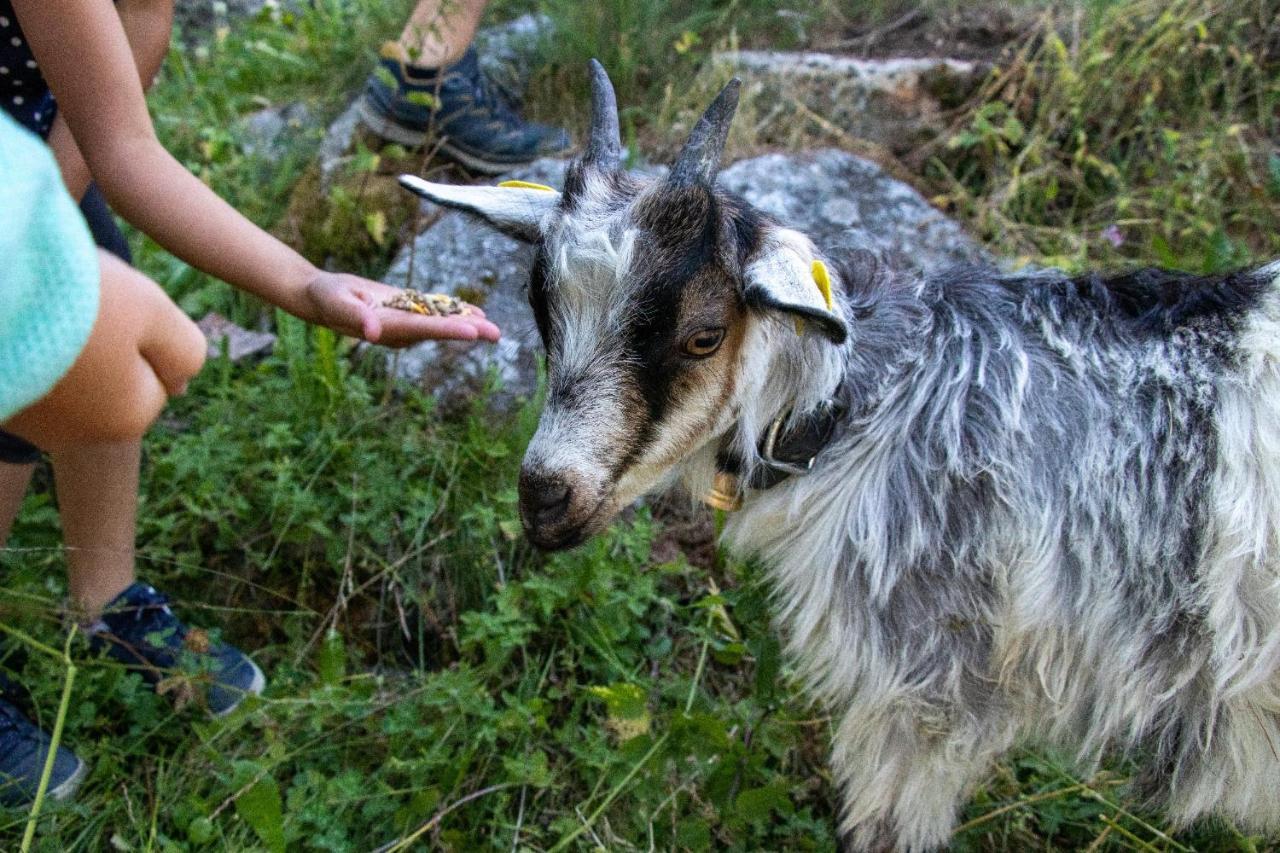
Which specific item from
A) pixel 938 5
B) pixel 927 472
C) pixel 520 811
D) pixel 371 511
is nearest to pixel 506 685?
pixel 520 811

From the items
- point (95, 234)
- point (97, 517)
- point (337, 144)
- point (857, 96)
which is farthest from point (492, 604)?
point (857, 96)

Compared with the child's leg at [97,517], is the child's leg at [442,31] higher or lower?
higher

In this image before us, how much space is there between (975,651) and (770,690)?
530mm

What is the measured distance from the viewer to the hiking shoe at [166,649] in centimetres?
254

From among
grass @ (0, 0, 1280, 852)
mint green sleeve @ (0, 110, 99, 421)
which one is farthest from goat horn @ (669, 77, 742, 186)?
mint green sleeve @ (0, 110, 99, 421)

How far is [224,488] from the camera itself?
9.81 feet

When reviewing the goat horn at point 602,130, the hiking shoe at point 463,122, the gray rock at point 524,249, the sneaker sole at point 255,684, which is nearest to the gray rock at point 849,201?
the gray rock at point 524,249

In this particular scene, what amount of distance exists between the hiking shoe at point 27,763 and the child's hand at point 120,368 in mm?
1456

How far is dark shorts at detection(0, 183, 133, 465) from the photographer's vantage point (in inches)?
87.4

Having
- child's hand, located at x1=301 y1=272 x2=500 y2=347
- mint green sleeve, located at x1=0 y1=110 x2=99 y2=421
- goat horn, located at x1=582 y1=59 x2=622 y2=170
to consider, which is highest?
mint green sleeve, located at x1=0 y1=110 x2=99 y2=421

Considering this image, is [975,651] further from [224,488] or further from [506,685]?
[224,488]

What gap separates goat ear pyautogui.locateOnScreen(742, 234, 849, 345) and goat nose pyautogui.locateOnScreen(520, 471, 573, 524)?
507 millimetres

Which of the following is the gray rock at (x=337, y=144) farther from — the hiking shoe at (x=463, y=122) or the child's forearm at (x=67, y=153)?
the child's forearm at (x=67, y=153)

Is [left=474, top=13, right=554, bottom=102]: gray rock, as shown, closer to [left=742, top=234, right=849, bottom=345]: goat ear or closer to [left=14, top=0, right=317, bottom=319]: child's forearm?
[left=14, top=0, right=317, bottom=319]: child's forearm
